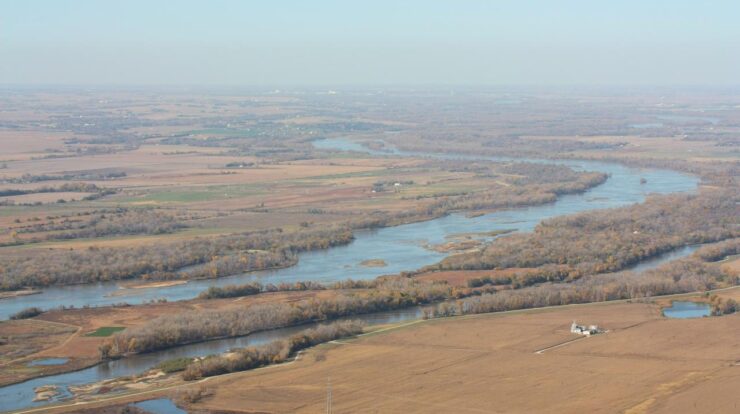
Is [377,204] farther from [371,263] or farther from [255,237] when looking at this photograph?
[371,263]

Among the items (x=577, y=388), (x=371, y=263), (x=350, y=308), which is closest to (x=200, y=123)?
(x=371, y=263)

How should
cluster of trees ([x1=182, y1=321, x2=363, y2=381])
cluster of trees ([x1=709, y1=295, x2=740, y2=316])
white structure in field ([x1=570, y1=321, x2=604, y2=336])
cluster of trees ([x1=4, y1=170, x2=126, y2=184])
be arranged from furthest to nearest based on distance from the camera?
cluster of trees ([x1=4, y1=170, x2=126, y2=184]) < cluster of trees ([x1=709, y1=295, x2=740, y2=316]) < white structure in field ([x1=570, y1=321, x2=604, y2=336]) < cluster of trees ([x1=182, y1=321, x2=363, y2=381])

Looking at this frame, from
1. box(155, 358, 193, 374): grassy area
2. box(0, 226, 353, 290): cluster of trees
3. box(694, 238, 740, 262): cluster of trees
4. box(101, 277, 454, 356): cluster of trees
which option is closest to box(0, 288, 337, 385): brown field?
box(101, 277, 454, 356): cluster of trees

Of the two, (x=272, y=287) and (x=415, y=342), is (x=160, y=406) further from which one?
(x=272, y=287)

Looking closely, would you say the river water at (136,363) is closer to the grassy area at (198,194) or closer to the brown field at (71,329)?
the brown field at (71,329)

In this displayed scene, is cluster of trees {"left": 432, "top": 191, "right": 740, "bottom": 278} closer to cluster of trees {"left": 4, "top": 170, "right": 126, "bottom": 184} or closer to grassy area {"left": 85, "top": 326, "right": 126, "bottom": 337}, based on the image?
grassy area {"left": 85, "top": 326, "right": 126, "bottom": 337}

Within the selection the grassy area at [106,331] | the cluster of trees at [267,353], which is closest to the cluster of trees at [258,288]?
the grassy area at [106,331]
